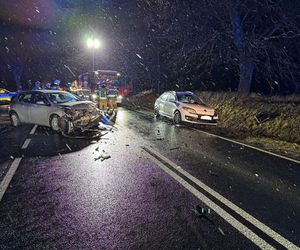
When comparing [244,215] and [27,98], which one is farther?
[27,98]

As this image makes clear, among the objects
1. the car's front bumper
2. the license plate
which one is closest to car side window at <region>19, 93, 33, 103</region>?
the car's front bumper

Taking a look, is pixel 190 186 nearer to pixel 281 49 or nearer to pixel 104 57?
pixel 281 49

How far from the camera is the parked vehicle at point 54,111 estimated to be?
9.61 meters

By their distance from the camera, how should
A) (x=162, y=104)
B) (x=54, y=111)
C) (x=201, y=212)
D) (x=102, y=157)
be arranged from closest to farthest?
(x=201, y=212) → (x=102, y=157) → (x=54, y=111) → (x=162, y=104)

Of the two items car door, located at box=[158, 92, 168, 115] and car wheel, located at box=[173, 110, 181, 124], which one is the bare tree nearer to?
car door, located at box=[158, 92, 168, 115]

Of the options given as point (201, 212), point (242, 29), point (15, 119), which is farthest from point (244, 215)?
point (242, 29)

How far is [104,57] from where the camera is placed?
136 feet

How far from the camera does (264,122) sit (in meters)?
11.2

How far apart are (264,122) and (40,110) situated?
9.47 m

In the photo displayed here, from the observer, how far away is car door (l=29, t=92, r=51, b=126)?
1019 centimetres

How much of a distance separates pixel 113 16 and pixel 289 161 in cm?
2880

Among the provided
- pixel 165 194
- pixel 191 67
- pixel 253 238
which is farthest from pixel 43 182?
pixel 191 67

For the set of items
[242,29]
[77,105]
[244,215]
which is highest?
[242,29]

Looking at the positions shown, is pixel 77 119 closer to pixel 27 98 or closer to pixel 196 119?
pixel 27 98
